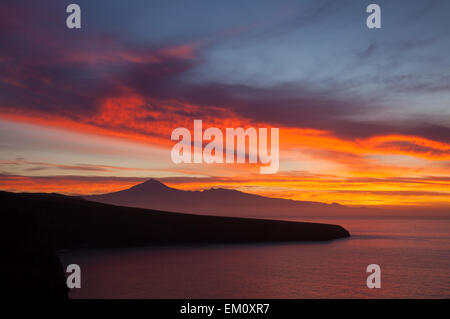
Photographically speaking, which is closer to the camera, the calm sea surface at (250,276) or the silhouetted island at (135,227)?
the calm sea surface at (250,276)

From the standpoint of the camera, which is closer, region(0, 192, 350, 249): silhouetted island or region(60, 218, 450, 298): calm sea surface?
region(60, 218, 450, 298): calm sea surface

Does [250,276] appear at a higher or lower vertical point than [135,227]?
lower

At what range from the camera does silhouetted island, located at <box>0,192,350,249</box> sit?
10169 cm

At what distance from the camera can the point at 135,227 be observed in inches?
4619

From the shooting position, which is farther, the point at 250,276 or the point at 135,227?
the point at 135,227

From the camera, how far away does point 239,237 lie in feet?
429

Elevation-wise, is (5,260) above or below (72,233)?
above

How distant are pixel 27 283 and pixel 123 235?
82.8m

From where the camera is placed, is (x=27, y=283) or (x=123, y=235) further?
(x=123, y=235)

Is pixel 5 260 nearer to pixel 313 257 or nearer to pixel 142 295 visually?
pixel 142 295

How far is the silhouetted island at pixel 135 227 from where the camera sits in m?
102
